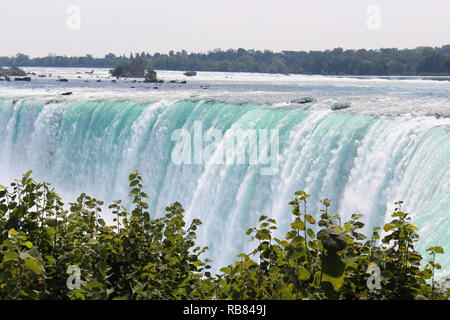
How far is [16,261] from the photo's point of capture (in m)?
3.34

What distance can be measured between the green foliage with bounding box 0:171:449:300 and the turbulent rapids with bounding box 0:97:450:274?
3.49 meters

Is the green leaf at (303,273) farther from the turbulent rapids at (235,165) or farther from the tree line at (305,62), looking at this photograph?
the tree line at (305,62)

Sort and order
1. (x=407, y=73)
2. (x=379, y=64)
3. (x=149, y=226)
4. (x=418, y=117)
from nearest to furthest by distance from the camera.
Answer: (x=149, y=226) → (x=418, y=117) → (x=407, y=73) → (x=379, y=64)

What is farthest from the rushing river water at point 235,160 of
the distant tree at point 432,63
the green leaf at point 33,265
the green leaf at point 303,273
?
the distant tree at point 432,63

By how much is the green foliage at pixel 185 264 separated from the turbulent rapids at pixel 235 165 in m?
3.49

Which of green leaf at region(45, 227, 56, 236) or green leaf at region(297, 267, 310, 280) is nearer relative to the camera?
green leaf at region(297, 267, 310, 280)

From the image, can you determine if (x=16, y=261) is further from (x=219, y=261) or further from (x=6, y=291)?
(x=219, y=261)

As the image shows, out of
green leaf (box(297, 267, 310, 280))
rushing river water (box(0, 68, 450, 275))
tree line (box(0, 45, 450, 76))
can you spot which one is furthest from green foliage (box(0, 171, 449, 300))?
tree line (box(0, 45, 450, 76))

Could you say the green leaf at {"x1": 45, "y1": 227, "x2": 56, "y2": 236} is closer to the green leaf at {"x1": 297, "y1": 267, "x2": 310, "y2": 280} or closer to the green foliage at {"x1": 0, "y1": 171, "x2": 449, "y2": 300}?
the green foliage at {"x1": 0, "y1": 171, "x2": 449, "y2": 300}

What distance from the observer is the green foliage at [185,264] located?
324 cm

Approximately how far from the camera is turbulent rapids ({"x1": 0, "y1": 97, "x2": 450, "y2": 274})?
11133mm
